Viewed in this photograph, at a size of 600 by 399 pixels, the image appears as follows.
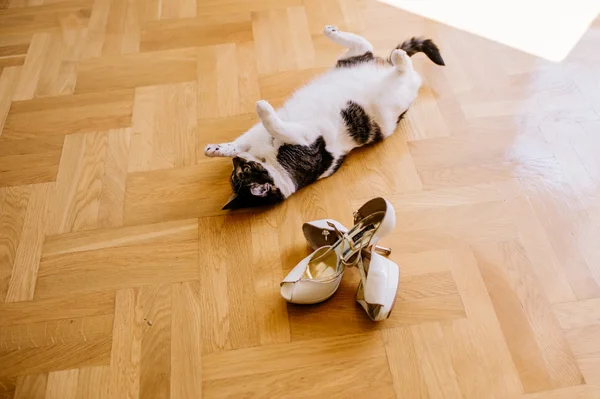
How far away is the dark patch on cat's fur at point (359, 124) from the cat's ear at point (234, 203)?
409mm

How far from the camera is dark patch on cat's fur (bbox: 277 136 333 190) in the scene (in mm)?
1489

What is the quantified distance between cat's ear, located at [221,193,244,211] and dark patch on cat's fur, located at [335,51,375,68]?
61 centimetres

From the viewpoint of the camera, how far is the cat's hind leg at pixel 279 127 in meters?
1.44

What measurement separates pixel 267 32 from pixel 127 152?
0.76 metres

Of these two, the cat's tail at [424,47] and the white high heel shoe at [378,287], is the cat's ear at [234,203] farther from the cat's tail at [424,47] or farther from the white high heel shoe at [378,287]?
the cat's tail at [424,47]

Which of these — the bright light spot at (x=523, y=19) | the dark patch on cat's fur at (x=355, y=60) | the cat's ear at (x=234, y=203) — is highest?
the dark patch on cat's fur at (x=355, y=60)

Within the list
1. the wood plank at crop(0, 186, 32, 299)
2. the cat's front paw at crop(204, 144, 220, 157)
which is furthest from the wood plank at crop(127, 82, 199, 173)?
the wood plank at crop(0, 186, 32, 299)

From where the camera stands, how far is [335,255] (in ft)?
4.41

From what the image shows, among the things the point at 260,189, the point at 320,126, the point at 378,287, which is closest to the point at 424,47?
the point at 320,126

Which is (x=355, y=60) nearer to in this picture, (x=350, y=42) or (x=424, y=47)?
(x=350, y=42)

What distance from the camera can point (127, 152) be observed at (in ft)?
5.47

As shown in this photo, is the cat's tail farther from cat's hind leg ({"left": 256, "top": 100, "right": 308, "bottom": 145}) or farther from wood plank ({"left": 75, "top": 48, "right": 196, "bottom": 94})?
wood plank ({"left": 75, "top": 48, "right": 196, "bottom": 94})

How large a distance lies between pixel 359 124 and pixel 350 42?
0.35 m

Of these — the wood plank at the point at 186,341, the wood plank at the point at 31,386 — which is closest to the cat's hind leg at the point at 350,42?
the wood plank at the point at 186,341
